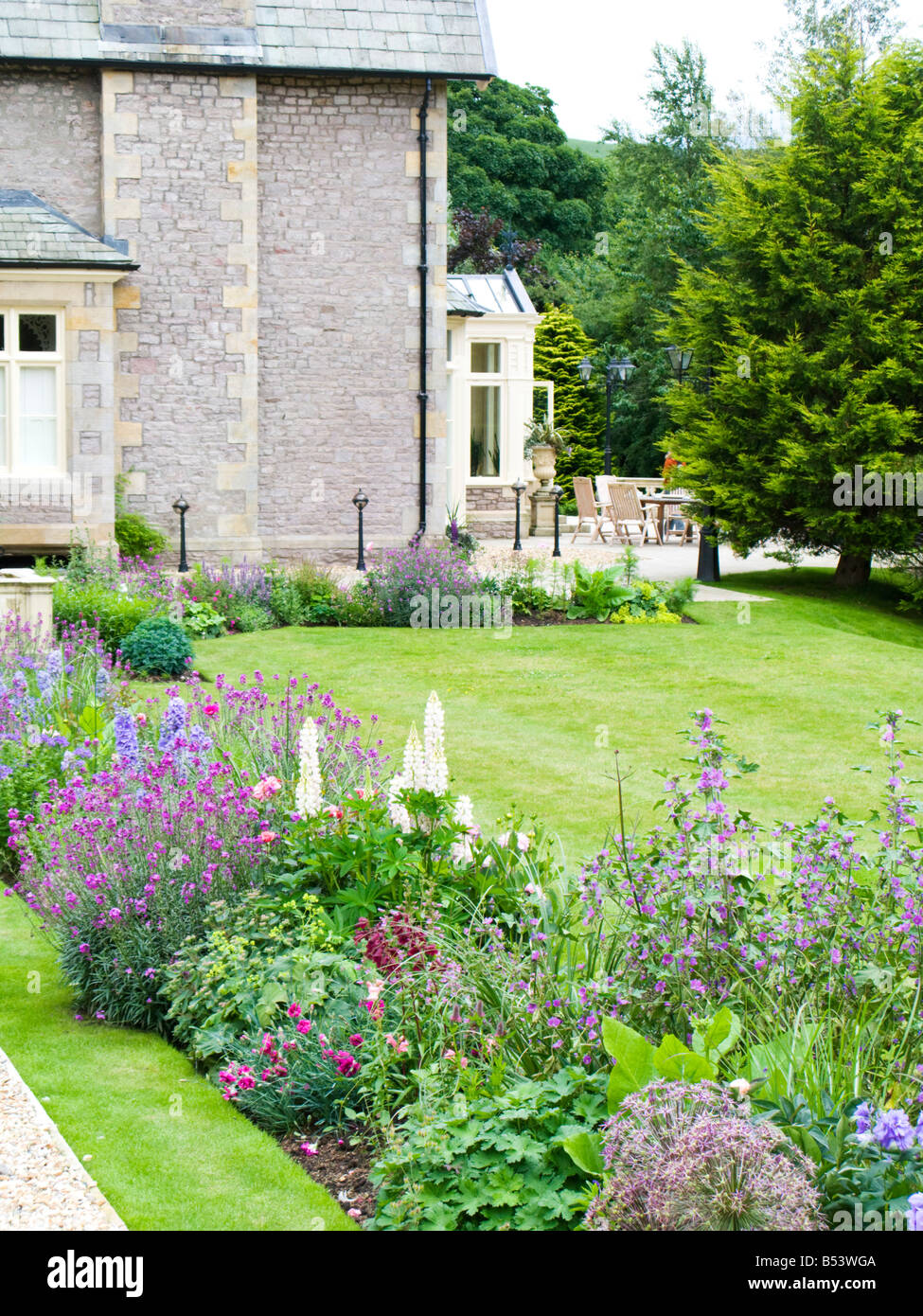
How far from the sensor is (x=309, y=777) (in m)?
5.25

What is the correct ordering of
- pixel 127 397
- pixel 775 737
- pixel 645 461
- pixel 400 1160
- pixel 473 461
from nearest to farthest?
pixel 400 1160 → pixel 775 737 → pixel 127 397 → pixel 473 461 → pixel 645 461

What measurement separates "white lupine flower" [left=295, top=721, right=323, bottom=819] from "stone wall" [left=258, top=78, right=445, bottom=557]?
12.2 meters

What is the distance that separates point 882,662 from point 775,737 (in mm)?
3595

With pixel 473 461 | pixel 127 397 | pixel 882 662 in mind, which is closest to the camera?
pixel 882 662

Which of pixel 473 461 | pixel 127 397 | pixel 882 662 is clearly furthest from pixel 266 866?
pixel 473 461

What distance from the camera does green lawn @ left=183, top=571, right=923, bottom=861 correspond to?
8727mm

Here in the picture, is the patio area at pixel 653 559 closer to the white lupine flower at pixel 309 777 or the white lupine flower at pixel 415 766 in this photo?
the white lupine flower at pixel 309 777

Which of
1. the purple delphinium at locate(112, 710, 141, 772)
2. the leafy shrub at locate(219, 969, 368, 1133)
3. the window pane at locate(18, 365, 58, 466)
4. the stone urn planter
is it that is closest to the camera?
the leafy shrub at locate(219, 969, 368, 1133)

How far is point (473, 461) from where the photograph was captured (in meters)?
24.4

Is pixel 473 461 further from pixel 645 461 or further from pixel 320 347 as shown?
pixel 645 461

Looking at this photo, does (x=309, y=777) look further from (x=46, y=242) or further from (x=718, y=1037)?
(x=46, y=242)

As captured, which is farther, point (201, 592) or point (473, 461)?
point (473, 461)

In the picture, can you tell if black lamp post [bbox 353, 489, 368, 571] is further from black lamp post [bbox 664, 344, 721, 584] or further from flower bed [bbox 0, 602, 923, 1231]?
flower bed [bbox 0, 602, 923, 1231]

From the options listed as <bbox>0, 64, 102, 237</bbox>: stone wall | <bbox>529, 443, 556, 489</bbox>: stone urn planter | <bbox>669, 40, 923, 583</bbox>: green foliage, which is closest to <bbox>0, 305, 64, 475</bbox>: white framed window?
<bbox>0, 64, 102, 237</bbox>: stone wall
